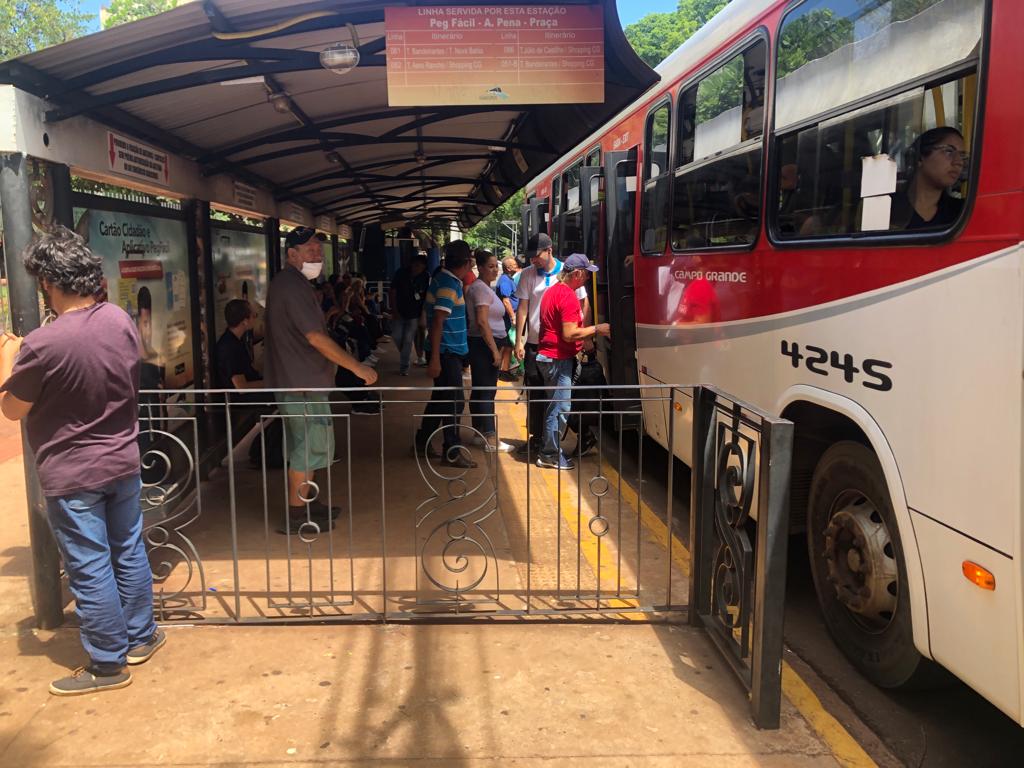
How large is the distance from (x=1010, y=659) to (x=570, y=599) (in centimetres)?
215

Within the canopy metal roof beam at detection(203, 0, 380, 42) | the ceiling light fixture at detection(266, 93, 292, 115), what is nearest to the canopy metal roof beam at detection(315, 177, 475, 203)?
the ceiling light fixture at detection(266, 93, 292, 115)

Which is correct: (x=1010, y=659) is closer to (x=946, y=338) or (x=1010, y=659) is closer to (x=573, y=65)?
(x=946, y=338)

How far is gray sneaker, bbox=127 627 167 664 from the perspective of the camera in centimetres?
354

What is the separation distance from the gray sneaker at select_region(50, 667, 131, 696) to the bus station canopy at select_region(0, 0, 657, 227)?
2.48 m

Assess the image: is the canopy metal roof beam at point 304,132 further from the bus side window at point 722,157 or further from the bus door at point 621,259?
the bus side window at point 722,157

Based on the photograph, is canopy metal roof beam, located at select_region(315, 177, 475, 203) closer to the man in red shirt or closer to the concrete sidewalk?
the man in red shirt

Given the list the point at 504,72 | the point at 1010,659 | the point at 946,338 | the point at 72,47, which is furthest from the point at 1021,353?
the point at 72,47

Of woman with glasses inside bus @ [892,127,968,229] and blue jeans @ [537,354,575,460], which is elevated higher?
woman with glasses inside bus @ [892,127,968,229]

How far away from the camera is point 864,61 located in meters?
3.45

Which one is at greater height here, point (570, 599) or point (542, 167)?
point (542, 167)

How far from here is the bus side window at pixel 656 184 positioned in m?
6.00

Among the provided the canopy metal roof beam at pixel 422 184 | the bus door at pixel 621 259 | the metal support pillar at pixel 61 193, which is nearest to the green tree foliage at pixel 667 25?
the canopy metal roof beam at pixel 422 184

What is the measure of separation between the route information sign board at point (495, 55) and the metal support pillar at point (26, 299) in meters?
1.77

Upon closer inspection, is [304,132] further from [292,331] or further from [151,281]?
[292,331]
